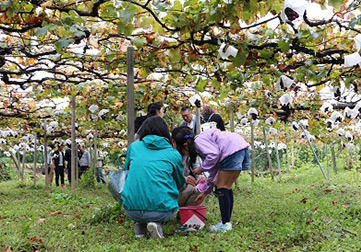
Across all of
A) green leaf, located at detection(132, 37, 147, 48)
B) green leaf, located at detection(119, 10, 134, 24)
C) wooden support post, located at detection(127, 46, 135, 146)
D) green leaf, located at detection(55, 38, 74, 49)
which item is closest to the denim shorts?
wooden support post, located at detection(127, 46, 135, 146)

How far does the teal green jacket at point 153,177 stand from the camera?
327cm

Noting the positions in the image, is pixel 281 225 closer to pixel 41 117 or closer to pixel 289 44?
pixel 289 44

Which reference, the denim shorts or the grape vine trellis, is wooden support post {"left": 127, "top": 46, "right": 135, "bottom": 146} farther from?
the denim shorts

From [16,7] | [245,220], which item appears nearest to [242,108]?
[245,220]

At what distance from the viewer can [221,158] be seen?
357cm

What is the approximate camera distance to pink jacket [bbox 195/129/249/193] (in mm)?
3461

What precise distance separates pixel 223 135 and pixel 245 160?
1.30ft

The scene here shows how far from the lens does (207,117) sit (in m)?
5.69

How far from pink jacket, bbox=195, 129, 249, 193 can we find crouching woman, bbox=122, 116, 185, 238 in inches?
10.3

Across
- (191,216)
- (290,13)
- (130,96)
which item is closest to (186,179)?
(191,216)

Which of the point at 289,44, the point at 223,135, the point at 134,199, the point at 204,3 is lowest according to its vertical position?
the point at 134,199

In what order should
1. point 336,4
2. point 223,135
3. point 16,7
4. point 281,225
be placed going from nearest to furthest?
1. point 336,4
2. point 16,7
3. point 223,135
4. point 281,225

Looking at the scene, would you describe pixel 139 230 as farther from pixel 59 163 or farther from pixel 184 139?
pixel 59 163

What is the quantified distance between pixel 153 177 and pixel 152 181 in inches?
1.6
